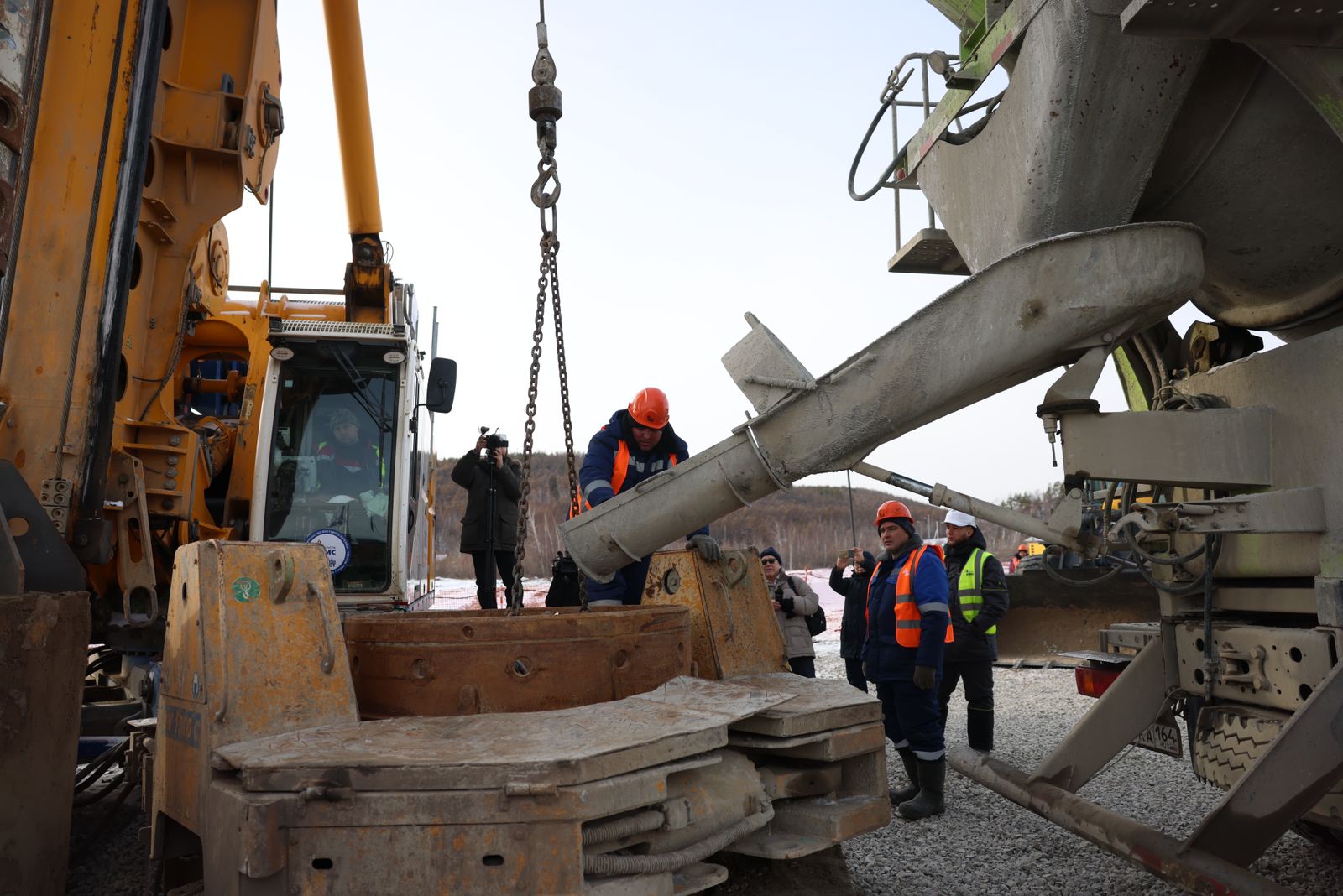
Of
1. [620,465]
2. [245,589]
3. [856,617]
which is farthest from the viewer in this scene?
[856,617]

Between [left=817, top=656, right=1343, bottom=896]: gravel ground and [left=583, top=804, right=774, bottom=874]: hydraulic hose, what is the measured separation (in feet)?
5.32

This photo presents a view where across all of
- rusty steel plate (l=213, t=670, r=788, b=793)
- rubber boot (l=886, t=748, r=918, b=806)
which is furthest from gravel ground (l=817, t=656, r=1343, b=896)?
rusty steel plate (l=213, t=670, r=788, b=793)

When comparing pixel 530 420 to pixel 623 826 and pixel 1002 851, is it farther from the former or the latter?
pixel 1002 851

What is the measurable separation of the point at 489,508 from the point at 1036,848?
16.2 ft

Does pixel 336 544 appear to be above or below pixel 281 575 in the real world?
above

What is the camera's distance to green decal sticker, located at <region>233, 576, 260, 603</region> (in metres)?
2.86

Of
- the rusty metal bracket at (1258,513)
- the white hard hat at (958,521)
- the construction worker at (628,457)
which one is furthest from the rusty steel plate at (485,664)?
the white hard hat at (958,521)

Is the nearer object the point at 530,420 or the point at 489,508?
the point at 530,420

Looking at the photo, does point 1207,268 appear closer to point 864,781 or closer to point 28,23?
point 864,781

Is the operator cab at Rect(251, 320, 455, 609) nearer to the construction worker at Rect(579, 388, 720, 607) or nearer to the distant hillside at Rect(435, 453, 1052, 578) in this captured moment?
Answer: the construction worker at Rect(579, 388, 720, 607)

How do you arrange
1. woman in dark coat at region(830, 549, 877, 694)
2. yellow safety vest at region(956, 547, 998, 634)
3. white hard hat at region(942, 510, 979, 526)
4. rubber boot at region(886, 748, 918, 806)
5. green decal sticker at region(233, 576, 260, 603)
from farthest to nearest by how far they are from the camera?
woman in dark coat at region(830, 549, 877, 694) < white hard hat at region(942, 510, 979, 526) < yellow safety vest at region(956, 547, 998, 634) < rubber boot at region(886, 748, 918, 806) < green decal sticker at region(233, 576, 260, 603)

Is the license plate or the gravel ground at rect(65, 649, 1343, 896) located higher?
the license plate

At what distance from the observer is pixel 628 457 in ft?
16.9

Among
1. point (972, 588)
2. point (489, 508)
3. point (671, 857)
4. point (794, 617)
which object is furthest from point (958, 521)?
point (671, 857)
